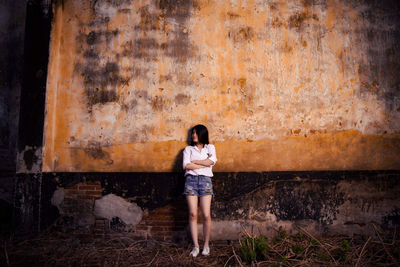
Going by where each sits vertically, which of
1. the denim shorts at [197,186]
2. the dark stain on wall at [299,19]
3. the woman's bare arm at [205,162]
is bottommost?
the denim shorts at [197,186]

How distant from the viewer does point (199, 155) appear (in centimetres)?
362

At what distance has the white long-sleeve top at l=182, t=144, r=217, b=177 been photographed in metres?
3.55

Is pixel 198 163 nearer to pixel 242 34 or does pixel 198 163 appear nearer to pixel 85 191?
pixel 85 191

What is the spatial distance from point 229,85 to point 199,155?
4.18ft

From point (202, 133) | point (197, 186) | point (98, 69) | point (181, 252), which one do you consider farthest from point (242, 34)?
point (181, 252)

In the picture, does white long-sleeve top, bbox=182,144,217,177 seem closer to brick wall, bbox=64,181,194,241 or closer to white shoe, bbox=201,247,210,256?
brick wall, bbox=64,181,194,241

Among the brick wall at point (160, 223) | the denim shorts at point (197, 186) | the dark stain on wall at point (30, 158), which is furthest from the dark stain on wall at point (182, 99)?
the dark stain on wall at point (30, 158)

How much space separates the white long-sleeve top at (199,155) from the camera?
3.55 meters

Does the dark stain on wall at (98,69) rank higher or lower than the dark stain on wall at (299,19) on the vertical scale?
lower

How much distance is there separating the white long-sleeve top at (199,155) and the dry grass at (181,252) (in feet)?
3.29

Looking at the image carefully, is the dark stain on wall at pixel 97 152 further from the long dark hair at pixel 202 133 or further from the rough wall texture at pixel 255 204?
the long dark hair at pixel 202 133

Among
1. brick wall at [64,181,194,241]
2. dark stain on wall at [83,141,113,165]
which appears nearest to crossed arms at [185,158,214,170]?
brick wall at [64,181,194,241]

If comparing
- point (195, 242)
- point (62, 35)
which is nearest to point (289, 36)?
point (195, 242)

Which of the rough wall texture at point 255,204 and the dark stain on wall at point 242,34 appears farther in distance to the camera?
the dark stain on wall at point 242,34
